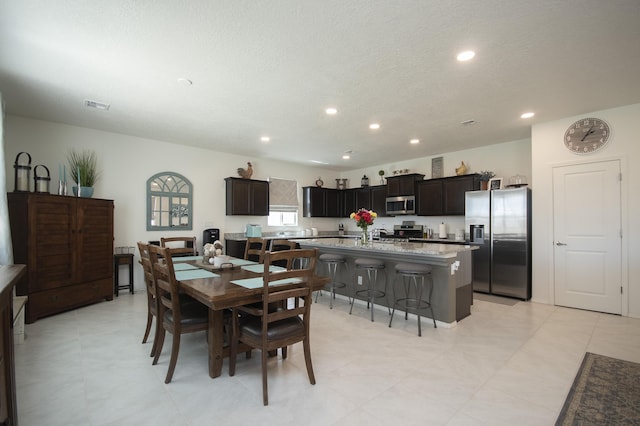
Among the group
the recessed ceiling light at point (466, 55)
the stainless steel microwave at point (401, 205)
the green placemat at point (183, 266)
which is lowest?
the green placemat at point (183, 266)

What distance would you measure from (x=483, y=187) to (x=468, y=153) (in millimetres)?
→ 1030

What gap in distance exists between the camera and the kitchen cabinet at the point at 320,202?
26.0 feet

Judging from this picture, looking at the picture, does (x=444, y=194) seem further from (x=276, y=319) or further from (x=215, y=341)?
(x=215, y=341)

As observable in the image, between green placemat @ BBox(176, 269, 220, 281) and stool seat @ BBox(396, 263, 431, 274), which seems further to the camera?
stool seat @ BBox(396, 263, 431, 274)

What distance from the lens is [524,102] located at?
12.4 ft

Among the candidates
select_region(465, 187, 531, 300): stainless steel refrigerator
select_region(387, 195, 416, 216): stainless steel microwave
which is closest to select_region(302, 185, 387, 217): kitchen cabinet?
select_region(387, 195, 416, 216): stainless steel microwave

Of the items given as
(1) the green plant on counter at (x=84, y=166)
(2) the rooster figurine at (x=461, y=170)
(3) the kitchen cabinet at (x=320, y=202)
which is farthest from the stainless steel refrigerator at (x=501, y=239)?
(1) the green plant on counter at (x=84, y=166)

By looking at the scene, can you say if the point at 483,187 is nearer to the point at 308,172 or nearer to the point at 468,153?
the point at 468,153

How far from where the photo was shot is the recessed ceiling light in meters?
2.67

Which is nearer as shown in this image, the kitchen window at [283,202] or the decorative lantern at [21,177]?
the decorative lantern at [21,177]

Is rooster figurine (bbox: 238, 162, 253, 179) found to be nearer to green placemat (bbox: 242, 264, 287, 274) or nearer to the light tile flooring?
the light tile flooring

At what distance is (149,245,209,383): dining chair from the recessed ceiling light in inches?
119

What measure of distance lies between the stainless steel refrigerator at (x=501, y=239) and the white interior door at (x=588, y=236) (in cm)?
39

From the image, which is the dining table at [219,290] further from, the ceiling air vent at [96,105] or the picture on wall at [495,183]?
the picture on wall at [495,183]
